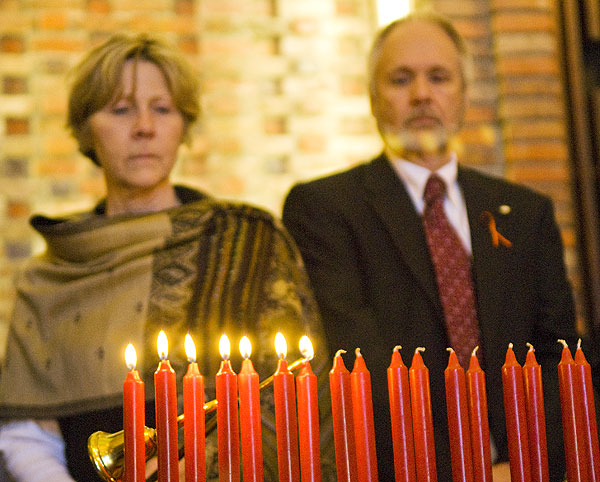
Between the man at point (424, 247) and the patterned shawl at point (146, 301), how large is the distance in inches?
4.3

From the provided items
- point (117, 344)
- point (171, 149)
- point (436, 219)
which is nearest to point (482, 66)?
point (436, 219)

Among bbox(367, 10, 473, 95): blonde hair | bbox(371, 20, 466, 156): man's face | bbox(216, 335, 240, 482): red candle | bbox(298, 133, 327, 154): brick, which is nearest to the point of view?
bbox(216, 335, 240, 482): red candle

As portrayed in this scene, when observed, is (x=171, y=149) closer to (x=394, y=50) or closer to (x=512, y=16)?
(x=394, y=50)

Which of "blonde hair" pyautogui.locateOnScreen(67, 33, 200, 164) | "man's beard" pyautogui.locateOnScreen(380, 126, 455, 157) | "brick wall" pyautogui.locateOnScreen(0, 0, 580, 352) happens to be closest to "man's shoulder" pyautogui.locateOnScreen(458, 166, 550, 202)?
"man's beard" pyautogui.locateOnScreen(380, 126, 455, 157)

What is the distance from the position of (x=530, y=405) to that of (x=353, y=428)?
0.75 ft

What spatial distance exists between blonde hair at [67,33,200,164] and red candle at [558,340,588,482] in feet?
4.30

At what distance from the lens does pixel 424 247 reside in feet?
5.76

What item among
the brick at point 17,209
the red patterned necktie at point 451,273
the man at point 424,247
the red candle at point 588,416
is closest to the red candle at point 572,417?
the red candle at point 588,416

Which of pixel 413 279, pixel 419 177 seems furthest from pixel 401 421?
pixel 419 177

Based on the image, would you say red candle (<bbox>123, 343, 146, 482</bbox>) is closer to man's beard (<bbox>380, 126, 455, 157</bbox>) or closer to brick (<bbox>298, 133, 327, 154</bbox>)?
man's beard (<bbox>380, 126, 455, 157</bbox>)

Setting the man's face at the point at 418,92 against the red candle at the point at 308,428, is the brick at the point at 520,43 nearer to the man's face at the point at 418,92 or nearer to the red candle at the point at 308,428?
the man's face at the point at 418,92

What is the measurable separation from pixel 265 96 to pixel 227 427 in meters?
2.15

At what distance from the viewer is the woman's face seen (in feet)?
5.86

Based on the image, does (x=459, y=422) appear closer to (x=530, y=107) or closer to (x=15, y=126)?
(x=530, y=107)
